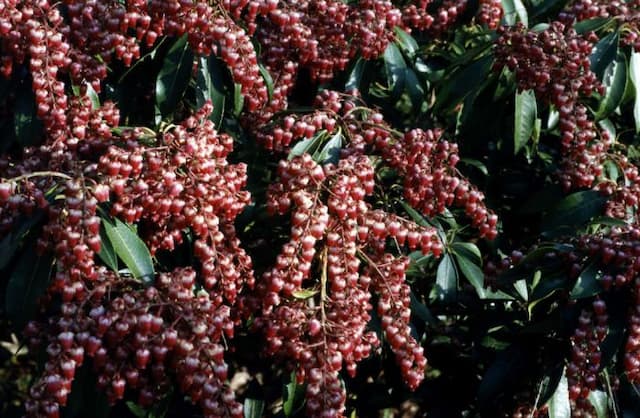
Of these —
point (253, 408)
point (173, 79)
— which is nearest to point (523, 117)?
point (173, 79)

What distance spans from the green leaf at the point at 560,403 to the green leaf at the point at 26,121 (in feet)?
5.87

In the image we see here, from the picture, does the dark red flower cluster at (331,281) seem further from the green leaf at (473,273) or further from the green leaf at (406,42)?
the green leaf at (406,42)

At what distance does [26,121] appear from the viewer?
2641 mm

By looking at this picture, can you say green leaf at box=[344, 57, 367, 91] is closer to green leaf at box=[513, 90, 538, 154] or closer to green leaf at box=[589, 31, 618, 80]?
green leaf at box=[513, 90, 538, 154]

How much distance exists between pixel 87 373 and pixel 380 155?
1106mm

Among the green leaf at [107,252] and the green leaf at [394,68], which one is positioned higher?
the green leaf at [394,68]

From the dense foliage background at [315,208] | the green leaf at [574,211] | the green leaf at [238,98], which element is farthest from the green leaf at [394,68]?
the green leaf at [574,211]

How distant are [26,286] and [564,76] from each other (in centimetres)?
178

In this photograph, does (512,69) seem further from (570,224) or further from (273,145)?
(273,145)

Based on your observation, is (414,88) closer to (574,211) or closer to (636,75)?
(574,211)

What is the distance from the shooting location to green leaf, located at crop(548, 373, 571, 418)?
260cm

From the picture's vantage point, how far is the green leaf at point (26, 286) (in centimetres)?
221

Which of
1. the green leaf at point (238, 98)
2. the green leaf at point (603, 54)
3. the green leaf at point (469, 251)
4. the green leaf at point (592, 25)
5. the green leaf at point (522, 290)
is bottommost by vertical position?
the green leaf at point (522, 290)

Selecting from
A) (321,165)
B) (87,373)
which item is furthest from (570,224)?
(87,373)
